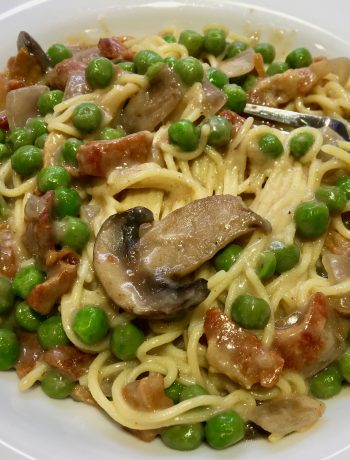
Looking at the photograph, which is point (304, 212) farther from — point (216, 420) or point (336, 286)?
point (216, 420)

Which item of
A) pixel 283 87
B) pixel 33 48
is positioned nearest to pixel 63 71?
pixel 33 48

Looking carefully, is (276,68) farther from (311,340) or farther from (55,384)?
(55,384)

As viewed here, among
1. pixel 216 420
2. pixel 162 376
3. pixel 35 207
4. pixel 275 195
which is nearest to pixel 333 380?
pixel 216 420

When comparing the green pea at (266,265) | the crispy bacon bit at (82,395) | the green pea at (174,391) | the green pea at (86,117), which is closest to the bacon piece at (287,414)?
the green pea at (174,391)

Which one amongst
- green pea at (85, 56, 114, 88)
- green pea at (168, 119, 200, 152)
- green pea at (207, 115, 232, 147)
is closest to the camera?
green pea at (168, 119, 200, 152)

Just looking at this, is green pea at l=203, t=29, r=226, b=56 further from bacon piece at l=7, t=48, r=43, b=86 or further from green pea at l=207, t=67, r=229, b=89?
bacon piece at l=7, t=48, r=43, b=86

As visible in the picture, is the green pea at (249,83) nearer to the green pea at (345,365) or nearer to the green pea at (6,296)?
the green pea at (345,365)

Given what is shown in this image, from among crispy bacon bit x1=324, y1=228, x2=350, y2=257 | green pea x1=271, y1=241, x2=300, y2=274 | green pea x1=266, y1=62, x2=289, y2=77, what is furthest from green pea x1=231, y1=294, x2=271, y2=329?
green pea x1=266, y1=62, x2=289, y2=77

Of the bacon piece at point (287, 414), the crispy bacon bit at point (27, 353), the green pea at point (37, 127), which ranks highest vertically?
the green pea at point (37, 127)
